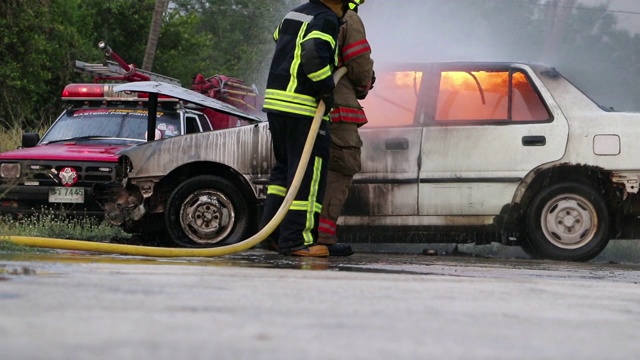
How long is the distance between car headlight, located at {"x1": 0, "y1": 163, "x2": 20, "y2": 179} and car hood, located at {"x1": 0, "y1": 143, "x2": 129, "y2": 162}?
0.07 meters

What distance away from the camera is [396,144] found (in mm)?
9164

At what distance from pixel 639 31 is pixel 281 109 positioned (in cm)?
1162

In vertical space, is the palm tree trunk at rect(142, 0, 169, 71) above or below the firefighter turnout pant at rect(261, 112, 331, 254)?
above

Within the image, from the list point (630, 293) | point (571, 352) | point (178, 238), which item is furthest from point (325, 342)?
point (178, 238)

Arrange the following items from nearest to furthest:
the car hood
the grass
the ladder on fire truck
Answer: the grass
the car hood
the ladder on fire truck

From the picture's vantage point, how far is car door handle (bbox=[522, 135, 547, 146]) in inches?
361

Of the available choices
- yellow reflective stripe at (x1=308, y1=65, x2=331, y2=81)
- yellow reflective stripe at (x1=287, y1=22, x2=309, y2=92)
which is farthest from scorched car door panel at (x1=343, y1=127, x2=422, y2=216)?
yellow reflective stripe at (x1=308, y1=65, x2=331, y2=81)

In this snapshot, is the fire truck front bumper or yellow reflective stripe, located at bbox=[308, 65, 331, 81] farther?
the fire truck front bumper

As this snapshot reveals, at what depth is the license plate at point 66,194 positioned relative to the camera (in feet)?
36.9

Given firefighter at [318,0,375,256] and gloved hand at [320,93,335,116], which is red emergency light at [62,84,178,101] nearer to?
firefighter at [318,0,375,256]

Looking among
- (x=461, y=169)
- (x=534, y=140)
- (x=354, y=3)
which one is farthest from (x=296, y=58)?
(x=534, y=140)

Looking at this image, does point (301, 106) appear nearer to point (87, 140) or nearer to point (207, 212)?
point (207, 212)

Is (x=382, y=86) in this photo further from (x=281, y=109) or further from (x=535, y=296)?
(x=535, y=296)

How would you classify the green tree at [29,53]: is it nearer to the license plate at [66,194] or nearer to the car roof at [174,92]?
the license plate at [66,194]
